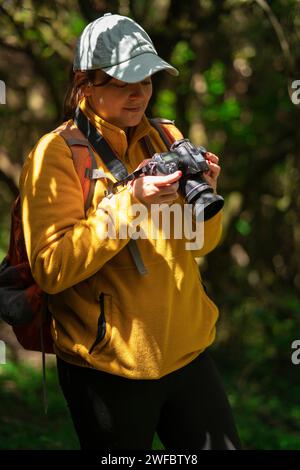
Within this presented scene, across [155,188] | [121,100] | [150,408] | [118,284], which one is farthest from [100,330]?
[121,100]

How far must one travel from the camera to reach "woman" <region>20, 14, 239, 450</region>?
2525mm

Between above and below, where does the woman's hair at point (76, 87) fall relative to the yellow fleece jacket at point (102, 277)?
above

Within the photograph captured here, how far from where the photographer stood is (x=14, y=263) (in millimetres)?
2836

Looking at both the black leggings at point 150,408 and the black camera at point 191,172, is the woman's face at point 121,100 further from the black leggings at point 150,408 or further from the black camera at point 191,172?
the black leggings at point 150,408

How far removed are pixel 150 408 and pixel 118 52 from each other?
111cm

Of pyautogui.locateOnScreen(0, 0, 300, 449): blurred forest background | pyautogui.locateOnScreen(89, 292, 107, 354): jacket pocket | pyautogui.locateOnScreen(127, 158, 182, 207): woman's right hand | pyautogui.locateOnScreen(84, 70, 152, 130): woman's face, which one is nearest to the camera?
pyautogui.locateOnScreen(127, 158, 182, 207): woman's right hand

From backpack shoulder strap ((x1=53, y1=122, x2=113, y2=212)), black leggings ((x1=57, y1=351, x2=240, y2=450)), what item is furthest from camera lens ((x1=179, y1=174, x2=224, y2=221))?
black leggings ((x1=57, y1=351, x2=240, y2=450))

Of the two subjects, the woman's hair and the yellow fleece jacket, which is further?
the woman's hair

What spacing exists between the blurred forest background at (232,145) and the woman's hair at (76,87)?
2.26 metres

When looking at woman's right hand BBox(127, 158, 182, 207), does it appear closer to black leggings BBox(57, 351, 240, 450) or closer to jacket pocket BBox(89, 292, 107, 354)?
jacket pocket BBox(89, 292, 107, 354)

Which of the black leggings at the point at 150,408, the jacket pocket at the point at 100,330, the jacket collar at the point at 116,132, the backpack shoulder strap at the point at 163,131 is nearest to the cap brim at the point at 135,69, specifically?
the jacket collar at the point at 116,132

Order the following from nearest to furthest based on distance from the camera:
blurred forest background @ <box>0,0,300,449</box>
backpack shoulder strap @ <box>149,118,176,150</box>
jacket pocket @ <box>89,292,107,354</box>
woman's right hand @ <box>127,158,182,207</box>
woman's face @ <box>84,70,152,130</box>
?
woman's right hand @ <box>127,158,182,207</box>, jacket pocket @ <box>89,292,107,354</box>, woman's face @ <box>84,70,152,130</box>, backpack shoulder strap @ <box>149,118,176,150</box>, blurred forest background @ <box>0,0,300,449</box>

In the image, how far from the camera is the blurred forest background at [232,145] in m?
5.38
